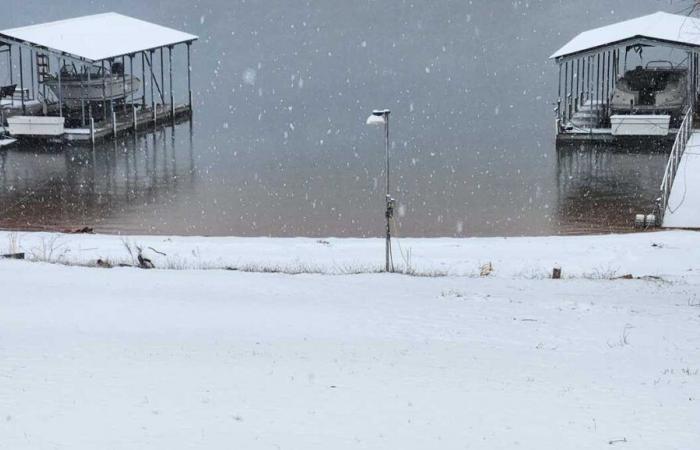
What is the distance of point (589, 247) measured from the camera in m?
16.0

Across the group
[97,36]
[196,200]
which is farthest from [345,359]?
[97,36]

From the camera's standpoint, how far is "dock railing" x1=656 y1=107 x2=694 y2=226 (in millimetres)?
19016

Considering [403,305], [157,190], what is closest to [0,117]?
[157,190]

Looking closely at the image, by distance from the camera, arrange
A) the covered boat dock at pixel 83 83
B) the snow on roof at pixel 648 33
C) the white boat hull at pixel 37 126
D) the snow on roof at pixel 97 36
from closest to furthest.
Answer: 1. the snow on roof at pixel 648 33
2. the white boat hull at pixel 37 126
3. the covered boat dock at pixel 83 83
4. the snow on roof at pixel 97 36

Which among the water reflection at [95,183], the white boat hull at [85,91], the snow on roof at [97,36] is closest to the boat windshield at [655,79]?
the water reflection at [95,183]

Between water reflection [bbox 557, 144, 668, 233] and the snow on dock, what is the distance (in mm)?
573

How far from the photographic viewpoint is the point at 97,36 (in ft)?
115

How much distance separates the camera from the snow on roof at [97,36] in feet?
104

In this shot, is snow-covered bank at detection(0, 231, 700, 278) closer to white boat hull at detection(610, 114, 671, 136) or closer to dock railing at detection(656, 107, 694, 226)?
dock railing at detection(656, 107, 694, 226)

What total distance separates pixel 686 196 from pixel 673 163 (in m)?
2.68

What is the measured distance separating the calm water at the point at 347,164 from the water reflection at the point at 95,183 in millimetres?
51

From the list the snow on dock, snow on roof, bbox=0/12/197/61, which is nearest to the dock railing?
the snow on dock

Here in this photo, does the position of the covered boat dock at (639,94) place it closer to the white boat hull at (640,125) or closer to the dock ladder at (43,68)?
the white boat hull at (640,125)

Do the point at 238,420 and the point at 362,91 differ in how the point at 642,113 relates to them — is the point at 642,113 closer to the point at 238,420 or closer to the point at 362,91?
the point at 362,91
